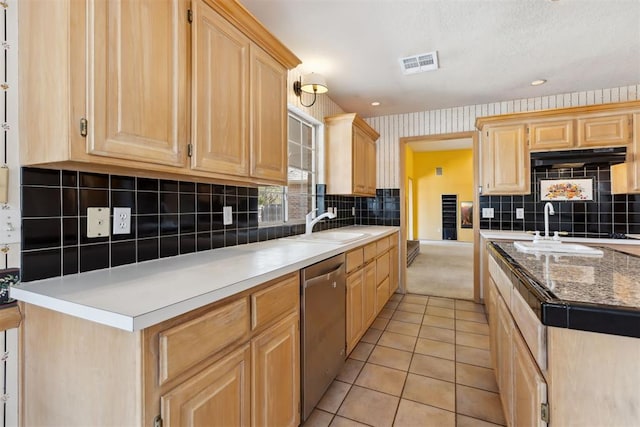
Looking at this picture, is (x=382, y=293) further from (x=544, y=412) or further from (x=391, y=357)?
(x=544, y=412)

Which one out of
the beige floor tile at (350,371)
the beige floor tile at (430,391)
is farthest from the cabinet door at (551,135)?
the beige floor tile at (350,371)

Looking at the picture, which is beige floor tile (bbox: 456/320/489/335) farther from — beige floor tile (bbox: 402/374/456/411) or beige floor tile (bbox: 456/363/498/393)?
beige floor tile (bbox: 402/374/456/411)

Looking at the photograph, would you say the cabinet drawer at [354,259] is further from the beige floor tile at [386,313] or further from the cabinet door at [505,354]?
the beige floor tile at [386,313]

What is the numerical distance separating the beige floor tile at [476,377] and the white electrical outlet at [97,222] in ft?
7.46

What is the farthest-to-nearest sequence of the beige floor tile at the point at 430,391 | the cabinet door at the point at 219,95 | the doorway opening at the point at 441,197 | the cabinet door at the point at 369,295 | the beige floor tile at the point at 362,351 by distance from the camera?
the doorway opening at the point at 441,197 < the cabinet door at the point at 369,295 < the beige floor tile at the point at 362,351 < the beige floor tile at the point at 430,391 < the cabinet door at the point at 219,95

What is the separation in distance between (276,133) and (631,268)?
186 centimetres

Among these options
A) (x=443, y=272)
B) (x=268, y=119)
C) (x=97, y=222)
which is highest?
(x=268, y=119)

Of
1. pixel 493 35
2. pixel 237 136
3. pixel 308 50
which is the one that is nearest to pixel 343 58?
pixel 308 50

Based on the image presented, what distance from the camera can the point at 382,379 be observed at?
2059 mm

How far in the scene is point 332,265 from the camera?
1877 mm

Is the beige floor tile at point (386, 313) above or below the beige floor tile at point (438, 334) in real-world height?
above

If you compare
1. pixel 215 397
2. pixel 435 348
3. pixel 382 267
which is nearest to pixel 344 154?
pixel 382 267

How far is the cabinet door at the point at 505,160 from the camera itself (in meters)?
3.24

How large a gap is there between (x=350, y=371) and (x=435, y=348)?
811 millimetres
